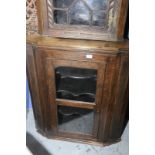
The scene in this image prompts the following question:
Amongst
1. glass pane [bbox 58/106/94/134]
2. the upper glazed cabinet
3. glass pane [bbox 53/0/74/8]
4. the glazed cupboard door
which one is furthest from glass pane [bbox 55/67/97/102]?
glass pane [bbox 53/0/74/8]

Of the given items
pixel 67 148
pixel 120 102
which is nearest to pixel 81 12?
pixel 120 102

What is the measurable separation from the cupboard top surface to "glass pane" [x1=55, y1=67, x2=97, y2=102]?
0.19m

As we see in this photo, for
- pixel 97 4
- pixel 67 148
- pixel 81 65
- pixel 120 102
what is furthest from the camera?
pixel 67 148

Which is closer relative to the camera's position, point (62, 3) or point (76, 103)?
point (62, 3)

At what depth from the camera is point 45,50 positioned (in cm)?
118

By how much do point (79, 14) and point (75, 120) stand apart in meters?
0.88

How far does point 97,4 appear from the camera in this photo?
3.45ft

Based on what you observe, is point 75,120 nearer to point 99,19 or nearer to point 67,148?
point 67,148

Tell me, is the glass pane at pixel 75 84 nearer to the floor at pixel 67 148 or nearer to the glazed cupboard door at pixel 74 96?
the glazed cupboard door at pixel 74 96

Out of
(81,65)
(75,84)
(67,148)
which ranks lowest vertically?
(67,148)

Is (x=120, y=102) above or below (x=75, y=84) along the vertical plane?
below

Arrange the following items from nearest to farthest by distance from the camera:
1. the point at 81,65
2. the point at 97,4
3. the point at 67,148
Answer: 1. the point at 97,4
2. the point at 81,65
3. the point at 67,148
